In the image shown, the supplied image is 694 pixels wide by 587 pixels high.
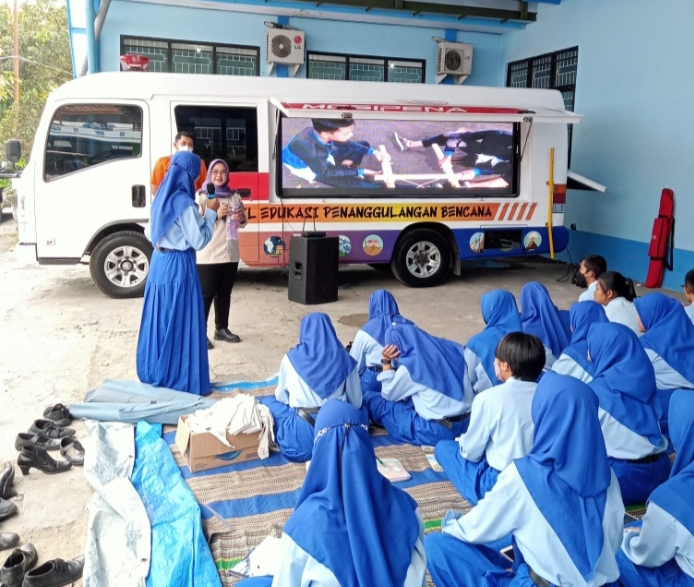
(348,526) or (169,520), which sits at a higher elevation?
(348,526)

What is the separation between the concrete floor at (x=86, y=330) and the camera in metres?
3.40

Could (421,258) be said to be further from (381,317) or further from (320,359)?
(320,359)

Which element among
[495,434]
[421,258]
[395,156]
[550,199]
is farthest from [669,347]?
[550,199]

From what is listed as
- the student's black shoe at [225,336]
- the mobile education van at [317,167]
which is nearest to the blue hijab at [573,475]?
the student's black shoe at [225,336]

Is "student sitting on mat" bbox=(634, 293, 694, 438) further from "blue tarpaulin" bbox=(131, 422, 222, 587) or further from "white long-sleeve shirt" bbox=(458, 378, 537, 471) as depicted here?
"blue tarpaulin" bbox=(131, 422, 222, 587)

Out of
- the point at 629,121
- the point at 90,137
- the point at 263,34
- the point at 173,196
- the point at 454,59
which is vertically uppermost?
the point at 263,34

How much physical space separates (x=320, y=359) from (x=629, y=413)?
153 centimetres

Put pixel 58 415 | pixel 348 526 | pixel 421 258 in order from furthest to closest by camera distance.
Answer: pixel 421 258 → pixel 58 415 → pixel 348 526

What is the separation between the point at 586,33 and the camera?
10469mm

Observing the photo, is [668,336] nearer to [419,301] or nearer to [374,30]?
[419,301]

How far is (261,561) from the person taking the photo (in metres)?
2.77

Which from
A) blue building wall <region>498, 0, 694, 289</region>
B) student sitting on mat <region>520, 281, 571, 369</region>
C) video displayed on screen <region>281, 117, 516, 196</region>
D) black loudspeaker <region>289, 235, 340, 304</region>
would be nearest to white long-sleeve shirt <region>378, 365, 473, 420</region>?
student sitting on mat <region>520, 281, 571, 369</region>

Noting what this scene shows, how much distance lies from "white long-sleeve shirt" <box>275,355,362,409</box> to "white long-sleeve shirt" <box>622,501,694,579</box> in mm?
1710

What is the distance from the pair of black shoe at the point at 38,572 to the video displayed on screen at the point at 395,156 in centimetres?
561
